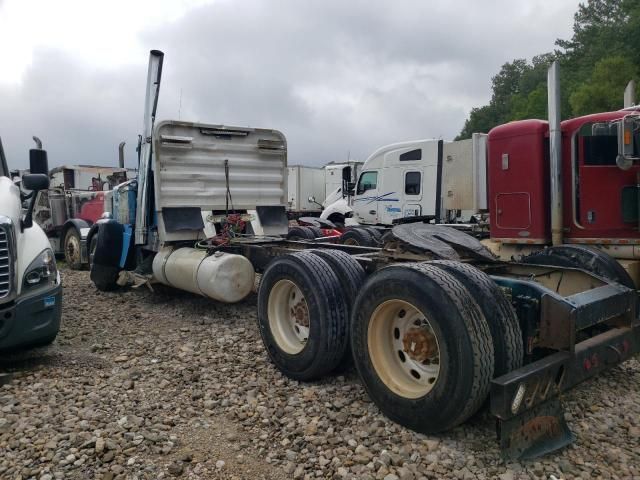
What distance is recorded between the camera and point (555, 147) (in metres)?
6.46

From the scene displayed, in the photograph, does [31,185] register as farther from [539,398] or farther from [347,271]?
[539,398]

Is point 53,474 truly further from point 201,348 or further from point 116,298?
point 116,298

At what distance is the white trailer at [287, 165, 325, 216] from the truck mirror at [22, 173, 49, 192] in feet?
61.2

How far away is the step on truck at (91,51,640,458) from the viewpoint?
10.5 feet

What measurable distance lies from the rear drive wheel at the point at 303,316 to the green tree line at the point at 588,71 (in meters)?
13.6

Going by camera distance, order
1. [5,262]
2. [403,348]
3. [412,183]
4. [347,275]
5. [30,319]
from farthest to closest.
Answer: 1. [412,183]
2. [30,319]
3. [5,262]
4. [347,275]
5. [403,348]

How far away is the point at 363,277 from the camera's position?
4.62 m

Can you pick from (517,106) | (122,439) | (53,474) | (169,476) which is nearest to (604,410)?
(169,476)

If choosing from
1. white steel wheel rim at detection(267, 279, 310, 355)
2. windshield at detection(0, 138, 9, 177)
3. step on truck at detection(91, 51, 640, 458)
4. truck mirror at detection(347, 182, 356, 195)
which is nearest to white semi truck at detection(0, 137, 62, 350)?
windshield at detection(0, 138, 9, 177)

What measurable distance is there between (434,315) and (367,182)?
10.9 meters

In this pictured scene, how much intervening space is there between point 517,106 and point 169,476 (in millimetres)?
53083

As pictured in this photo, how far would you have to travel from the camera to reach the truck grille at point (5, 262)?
4719mm

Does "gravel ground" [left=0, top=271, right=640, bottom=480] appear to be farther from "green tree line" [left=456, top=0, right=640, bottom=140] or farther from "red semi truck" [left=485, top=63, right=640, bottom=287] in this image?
"green tree line" [left=456, top=0, right=640, bottom=140]

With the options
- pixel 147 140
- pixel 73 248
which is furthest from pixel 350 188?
pixel 147 140
